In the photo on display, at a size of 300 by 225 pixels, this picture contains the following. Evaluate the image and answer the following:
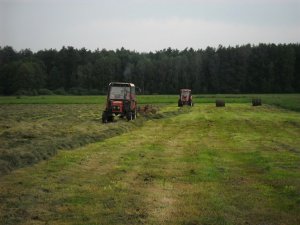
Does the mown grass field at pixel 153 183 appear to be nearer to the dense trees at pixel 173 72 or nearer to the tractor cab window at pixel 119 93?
the tractor cab window at pixel 119 93

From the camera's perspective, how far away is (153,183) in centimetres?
1044

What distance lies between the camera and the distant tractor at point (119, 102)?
1111 inches

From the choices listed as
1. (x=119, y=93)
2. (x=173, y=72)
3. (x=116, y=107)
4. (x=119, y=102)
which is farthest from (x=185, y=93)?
(x=173, y=72)

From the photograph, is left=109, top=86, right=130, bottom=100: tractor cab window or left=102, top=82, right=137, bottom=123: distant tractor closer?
left=102, top=82, right=137, bottom=123: distant tractor

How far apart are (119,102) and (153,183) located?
18.2 metres

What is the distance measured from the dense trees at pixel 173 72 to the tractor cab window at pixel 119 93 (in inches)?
3242

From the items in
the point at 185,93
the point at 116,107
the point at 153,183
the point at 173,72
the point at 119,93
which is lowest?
the point at 153,183

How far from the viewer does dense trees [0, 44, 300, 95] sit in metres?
116

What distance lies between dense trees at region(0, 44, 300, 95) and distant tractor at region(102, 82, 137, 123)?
82367mm

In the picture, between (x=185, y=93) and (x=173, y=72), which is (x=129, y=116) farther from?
(x=173, y=72)

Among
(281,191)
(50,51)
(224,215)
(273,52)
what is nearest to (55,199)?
(224,215)

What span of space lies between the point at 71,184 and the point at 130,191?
1.40 meters

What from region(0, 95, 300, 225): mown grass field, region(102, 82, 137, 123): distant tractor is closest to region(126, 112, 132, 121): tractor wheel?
region(102, 82, 137, 123): distant tractor

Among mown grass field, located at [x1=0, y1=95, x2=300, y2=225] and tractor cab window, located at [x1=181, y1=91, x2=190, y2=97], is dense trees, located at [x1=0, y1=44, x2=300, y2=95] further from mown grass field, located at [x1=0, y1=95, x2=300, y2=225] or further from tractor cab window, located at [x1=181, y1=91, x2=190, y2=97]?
mown grass field, located at [x1=0, y1=95, x2=300, y2=225]
